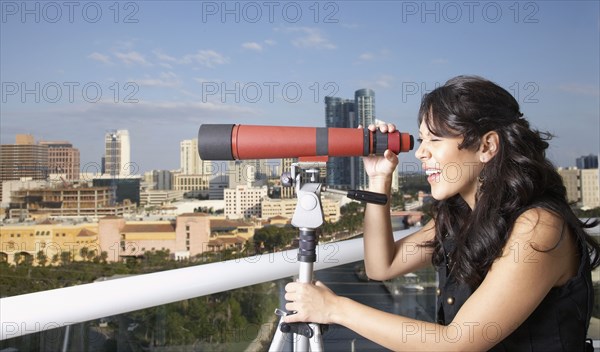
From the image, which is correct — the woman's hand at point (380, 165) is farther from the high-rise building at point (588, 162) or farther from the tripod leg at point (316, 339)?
the high-rise building at point (588, 162)

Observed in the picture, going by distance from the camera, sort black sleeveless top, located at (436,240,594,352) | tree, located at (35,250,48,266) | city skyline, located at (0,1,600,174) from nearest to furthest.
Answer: black sleeveless top, located at (436,240,594,352) → city skyline, located at (0,1,600,174) → tree, located at (35,250,48,266)

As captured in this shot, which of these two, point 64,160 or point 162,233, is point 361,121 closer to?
point 162,233

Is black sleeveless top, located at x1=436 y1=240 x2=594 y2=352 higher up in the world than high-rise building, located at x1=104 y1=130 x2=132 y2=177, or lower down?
lower down

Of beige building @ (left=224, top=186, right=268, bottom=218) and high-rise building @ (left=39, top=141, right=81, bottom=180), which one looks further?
high-rise building @ (left=39, top=141, right=81, bottom=180)

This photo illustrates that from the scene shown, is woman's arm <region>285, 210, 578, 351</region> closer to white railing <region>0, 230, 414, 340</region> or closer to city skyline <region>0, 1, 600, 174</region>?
white railing <region>0, 230, 414, 340</region>

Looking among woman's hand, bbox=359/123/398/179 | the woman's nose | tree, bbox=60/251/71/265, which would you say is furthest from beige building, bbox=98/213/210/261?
the woman's nose

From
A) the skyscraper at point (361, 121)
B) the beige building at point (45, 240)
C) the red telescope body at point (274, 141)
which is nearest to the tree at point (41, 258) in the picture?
the beige building at point (45, 240)

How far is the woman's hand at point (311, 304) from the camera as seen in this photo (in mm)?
1015

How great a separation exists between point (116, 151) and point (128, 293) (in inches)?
483

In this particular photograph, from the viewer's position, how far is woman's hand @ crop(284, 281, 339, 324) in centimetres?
101

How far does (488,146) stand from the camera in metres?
1.16

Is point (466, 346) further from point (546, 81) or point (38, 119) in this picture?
point (38, 119)

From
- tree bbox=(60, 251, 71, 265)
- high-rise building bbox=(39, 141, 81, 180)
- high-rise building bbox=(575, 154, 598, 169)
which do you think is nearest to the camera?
high-rise building bbox=(575, 154, 598, 169)

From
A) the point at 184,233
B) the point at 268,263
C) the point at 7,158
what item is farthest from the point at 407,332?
the point at 7,158
